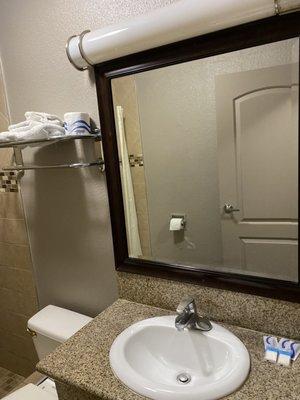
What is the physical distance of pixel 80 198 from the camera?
4.74 ft

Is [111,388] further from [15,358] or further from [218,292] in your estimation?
[15,358]

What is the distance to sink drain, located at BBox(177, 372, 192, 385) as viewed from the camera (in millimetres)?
1009

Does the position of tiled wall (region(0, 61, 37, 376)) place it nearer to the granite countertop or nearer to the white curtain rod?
the white curtain rod

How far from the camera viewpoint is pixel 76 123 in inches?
47.7

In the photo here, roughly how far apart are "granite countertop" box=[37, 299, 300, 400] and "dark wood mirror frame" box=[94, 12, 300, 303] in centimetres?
17

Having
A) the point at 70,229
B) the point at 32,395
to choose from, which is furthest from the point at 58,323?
the point at 70,229

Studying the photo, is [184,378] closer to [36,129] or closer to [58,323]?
[58,323]

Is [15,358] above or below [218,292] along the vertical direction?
below

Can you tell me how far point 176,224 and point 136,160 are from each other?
12.1 inches

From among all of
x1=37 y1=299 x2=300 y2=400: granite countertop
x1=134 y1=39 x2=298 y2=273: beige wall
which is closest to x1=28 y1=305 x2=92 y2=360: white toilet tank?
x1=37 y1=299 x2=300 y2=400: granite countertop

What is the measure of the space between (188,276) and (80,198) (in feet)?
2.09

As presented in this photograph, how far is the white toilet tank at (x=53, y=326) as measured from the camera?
1.44 metres

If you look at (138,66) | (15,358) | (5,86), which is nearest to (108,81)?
(138,66)

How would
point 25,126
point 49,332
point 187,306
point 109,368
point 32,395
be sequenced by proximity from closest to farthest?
point 109,368, point 187,306, point 25,126, point 32,395, point 49,332
